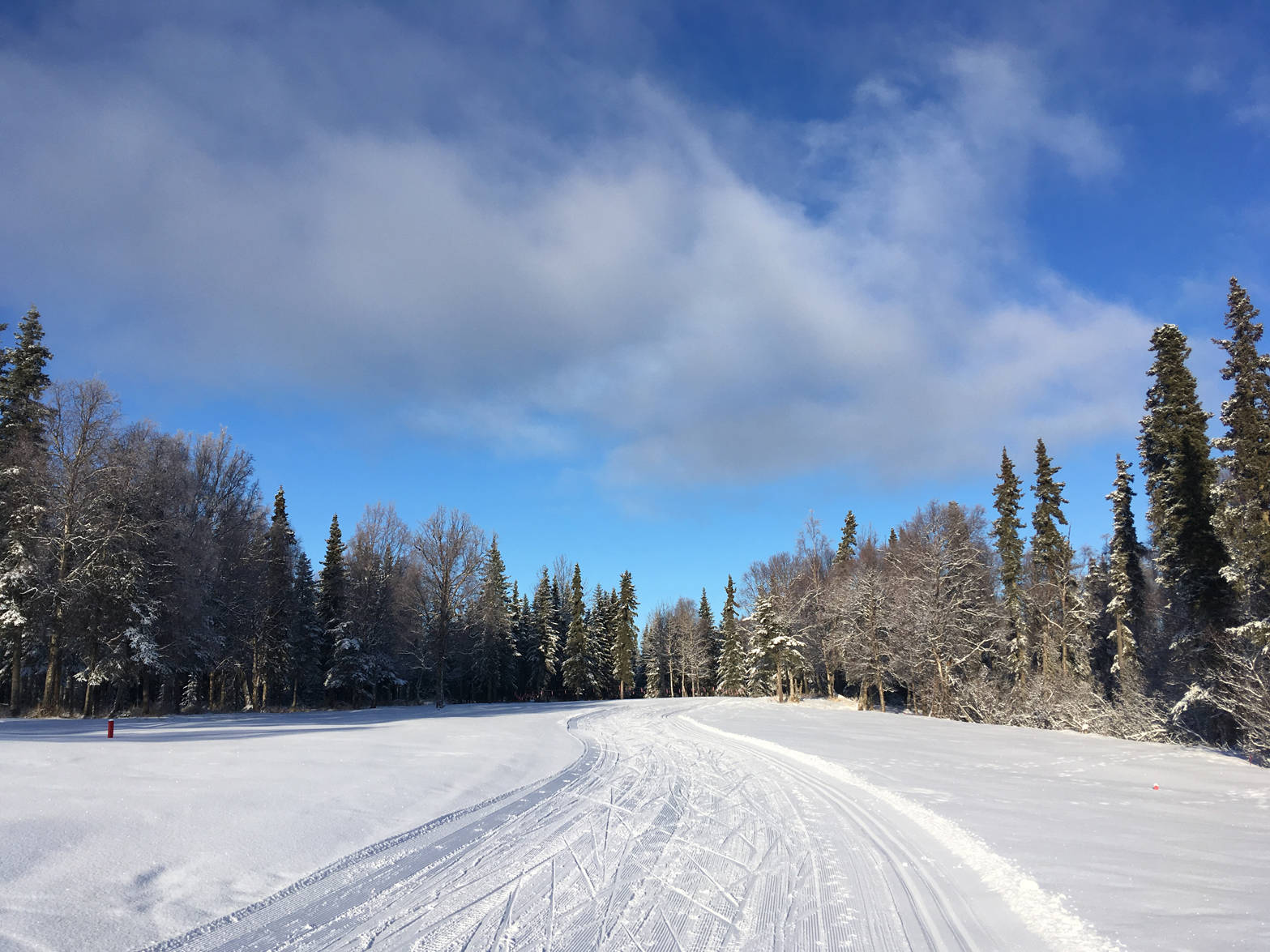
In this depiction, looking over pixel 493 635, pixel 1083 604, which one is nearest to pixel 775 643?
pixel 1083 604

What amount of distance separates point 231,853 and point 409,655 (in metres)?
48.5

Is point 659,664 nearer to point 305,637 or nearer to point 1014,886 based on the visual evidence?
point 305,637


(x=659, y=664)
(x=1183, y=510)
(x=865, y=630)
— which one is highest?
(x=1183, y=510)

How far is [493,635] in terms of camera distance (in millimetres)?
55500

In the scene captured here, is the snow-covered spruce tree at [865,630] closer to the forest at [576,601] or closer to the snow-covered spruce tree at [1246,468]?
the forest at [576,601]

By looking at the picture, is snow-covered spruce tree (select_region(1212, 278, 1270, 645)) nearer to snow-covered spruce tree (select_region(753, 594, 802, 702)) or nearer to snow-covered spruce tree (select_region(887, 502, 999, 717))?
snow-covered spruce tree (select_region(887, 502, 999, 717))

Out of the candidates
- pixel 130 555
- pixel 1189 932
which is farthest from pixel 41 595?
pixel 1189 932

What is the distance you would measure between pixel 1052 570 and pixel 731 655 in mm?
34884

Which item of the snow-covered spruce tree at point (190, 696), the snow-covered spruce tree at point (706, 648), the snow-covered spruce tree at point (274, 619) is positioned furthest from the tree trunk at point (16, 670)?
the snow-covered spruce tree at point (706, 648)

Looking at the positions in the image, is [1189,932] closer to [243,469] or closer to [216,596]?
[216,596]

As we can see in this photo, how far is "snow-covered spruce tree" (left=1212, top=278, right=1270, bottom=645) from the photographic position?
18484 mm

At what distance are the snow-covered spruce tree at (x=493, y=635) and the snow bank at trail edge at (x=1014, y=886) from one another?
145 ft

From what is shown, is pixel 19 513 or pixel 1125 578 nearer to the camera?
pixel 19 513

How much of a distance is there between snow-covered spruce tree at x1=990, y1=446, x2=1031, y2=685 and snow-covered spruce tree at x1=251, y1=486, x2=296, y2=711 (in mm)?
40011
